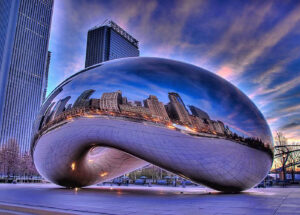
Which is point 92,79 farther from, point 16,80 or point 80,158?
point 16,80

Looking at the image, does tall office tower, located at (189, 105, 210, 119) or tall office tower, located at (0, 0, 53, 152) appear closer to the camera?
tall office tower, located at (189, 105, 210, 119)

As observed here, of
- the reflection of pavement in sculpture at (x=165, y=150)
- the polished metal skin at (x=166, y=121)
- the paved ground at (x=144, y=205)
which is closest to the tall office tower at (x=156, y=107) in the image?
the polished metal skin at (x=166, y=121)

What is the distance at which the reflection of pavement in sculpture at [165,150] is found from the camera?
7914 mm

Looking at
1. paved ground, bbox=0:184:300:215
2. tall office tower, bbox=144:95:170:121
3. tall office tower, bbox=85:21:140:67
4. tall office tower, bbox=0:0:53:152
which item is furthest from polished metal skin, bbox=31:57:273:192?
tall office tower, bbox=85:21:140:67

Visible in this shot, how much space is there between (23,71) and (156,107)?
146 metres

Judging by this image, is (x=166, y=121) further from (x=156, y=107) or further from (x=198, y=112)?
(x=198, y=112)

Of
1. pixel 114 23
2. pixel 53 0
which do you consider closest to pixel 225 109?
pixel 53 0

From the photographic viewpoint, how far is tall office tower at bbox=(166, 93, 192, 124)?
7742mm

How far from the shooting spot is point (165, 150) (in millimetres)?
8062

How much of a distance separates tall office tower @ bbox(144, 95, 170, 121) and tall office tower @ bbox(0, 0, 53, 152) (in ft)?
438

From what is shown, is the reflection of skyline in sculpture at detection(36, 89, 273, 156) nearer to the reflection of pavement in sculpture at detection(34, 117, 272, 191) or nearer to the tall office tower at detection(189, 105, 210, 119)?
the tall office tower at detection(189, 105, 210, 119)

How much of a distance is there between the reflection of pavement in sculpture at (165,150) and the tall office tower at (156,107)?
1.20 ft

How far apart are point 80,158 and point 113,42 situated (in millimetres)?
178854

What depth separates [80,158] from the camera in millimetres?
10031
